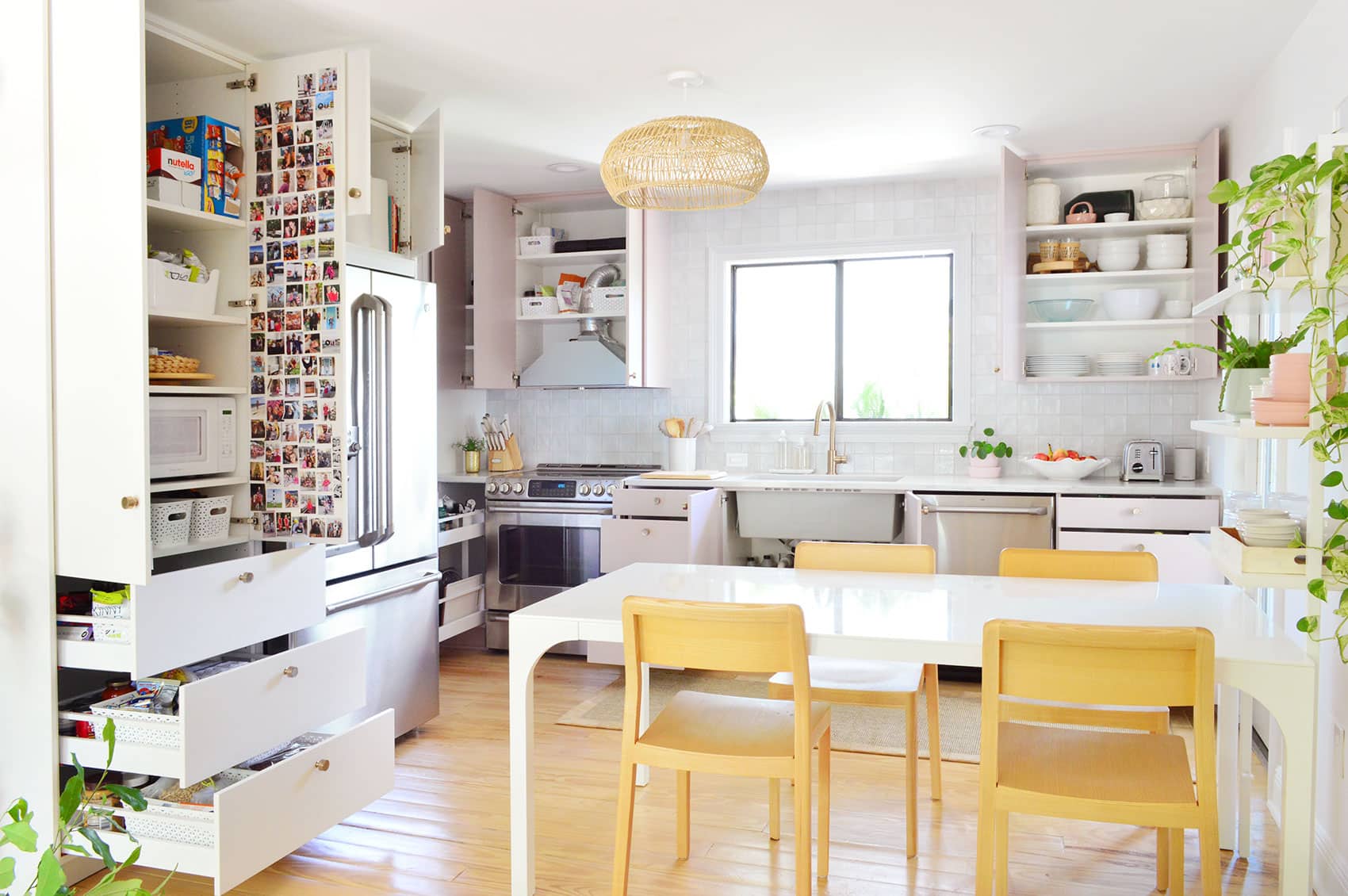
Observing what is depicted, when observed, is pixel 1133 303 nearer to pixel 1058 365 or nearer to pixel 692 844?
pixel 1058 365

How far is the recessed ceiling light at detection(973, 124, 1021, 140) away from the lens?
402cm

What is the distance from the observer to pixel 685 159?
2.88m

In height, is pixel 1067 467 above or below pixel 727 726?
above

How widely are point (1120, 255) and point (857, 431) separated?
4.76 feet

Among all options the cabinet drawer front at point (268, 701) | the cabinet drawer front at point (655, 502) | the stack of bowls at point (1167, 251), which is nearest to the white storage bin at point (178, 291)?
the cabinet drawer front at point (268, 701)

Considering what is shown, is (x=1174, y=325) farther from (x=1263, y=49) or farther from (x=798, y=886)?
(x=798, y=886)

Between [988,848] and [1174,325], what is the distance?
3288 millimetres

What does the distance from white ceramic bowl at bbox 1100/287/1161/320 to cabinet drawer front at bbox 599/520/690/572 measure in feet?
7.10

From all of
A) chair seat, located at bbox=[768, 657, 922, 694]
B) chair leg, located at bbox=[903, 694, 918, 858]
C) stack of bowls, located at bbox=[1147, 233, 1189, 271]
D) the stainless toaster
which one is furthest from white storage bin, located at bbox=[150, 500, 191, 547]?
stack of bowls, located at bbox=[1147, 233, 1189, 271]

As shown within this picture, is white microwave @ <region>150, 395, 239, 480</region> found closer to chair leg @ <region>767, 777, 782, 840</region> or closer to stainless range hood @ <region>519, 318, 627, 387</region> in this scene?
chair leg @ <region>767, 777, 782, 840</region>

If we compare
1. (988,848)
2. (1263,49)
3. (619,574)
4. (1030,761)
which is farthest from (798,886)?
(1263,49)

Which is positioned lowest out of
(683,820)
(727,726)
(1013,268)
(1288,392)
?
(683,820)

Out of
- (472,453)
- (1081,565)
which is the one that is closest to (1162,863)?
(1081,565)

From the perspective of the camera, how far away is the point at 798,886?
2117mm
